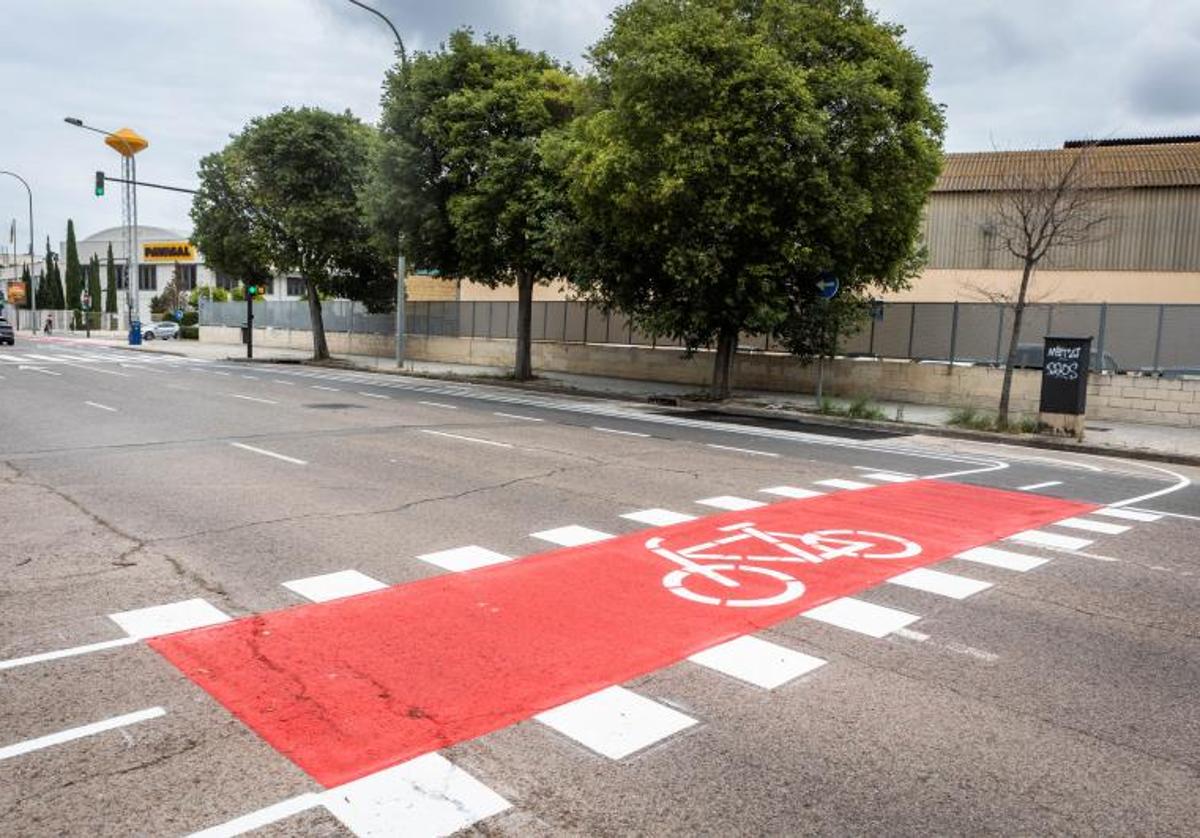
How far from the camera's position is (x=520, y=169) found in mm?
24672

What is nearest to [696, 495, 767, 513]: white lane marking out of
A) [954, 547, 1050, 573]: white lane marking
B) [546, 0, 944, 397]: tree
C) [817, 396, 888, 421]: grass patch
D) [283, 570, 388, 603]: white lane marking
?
[954, 547, 1050, 573]: white lane marking

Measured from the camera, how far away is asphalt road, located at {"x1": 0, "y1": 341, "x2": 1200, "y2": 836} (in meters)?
3.40

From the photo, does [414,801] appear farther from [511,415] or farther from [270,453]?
[511,415]

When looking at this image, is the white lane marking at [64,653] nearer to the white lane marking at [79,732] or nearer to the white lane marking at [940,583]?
the white lane marking at [79,732]

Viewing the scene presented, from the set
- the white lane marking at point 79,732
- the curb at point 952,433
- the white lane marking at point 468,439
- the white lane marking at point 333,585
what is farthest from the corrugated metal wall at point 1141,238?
the white lane marking at point 79,732

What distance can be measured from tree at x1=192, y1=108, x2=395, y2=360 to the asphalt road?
25101 millimetres

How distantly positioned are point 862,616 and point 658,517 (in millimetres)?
3085

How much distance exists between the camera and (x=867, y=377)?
23594mm

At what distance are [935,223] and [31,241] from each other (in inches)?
2599

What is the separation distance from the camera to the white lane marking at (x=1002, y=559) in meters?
7.02

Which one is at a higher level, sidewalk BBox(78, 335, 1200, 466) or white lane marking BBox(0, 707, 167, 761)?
sidewalk BBox(78, 335, 1200, 466)

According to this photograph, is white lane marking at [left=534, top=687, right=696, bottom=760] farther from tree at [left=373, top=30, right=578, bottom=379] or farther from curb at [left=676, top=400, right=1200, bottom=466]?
tree at [left=373, top=30, right=578, bottom=379]

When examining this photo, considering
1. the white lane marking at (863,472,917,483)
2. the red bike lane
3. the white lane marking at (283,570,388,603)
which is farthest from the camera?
the white lane marking at (863,472,917,483)

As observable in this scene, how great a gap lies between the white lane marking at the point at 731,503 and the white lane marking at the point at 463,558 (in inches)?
114
